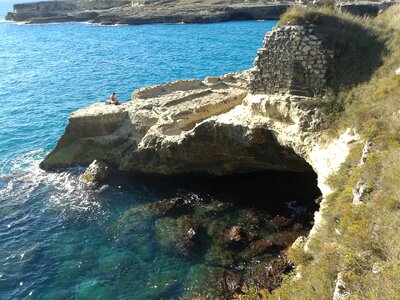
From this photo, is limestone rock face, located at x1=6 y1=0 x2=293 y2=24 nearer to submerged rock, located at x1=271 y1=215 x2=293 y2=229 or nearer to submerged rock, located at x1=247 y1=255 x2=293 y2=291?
submerged rock, located at x1=271 y1=215 x2=293 y2=229

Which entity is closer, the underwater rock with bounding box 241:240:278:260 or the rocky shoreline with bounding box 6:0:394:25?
the underwater rock with bounding box 241:240:278:260

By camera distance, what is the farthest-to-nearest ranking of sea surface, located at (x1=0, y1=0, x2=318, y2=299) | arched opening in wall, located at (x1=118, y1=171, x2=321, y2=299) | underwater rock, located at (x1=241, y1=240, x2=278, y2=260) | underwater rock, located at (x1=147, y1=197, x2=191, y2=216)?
underwater rock, located at (x1=147, y1=197, x2=191, y2=216), underwater rock, located at (x1=241, y1=240, x2=278, y2=260), sea surface, located at (x1=0, y1=0, x2=318, y2=299), arched opening in wall, located at (x1=118, y1=171, x2=321, y2=299)

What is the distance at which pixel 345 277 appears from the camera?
9.21 m

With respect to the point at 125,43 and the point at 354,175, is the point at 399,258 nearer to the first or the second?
the point at 354,175

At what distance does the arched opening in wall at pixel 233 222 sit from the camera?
717 inches

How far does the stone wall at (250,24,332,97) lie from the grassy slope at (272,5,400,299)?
85 cm

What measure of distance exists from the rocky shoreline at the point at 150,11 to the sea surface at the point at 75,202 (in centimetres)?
4656

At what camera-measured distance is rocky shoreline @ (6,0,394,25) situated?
9956 centimetres

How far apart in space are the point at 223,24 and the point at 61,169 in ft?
237

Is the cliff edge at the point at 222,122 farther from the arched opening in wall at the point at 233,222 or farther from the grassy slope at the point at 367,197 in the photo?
the grassy slope at the point at 367,197

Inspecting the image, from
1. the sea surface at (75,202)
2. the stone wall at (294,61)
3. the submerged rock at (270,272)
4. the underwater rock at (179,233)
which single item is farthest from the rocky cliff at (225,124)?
the underwater rock at (179,233)

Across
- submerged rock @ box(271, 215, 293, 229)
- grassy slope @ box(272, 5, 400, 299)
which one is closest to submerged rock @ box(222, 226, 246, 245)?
submerged rock @ box(271, 215, 293, 229)

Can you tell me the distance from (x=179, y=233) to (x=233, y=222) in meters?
2.88

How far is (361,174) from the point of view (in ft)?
44.5
